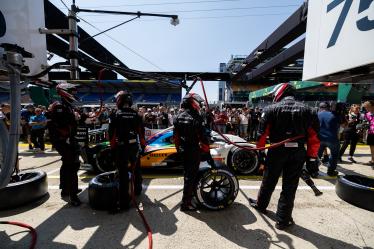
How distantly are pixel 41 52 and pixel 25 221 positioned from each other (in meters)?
2.31

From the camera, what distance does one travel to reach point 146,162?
513 centimetres

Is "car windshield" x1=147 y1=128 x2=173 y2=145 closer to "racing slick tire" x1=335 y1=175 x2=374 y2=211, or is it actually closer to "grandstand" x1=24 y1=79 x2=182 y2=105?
"racing slick tire" x1=335 y1=175 x2=374 y2=211

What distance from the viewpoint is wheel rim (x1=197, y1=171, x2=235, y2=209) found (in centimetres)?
349

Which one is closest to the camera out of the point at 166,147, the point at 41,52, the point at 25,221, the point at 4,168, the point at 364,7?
the point at 364,7

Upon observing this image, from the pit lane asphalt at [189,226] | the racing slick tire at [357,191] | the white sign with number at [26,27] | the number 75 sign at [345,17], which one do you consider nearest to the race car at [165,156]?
the pit lane asphalt at [189,226]

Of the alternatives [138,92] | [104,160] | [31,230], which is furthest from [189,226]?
[138,92]

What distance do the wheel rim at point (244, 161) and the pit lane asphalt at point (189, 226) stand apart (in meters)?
1.17

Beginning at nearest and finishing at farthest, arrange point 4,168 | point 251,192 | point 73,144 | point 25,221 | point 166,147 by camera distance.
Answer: point 4,168
point 25,221
point 73,144
point 251,192
point 166,147

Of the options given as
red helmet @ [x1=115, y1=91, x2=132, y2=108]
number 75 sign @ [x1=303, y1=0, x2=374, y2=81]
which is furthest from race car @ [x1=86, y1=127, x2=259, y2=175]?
number 75 sign @ [x1=303, y1=0, x2=374, y2=81]

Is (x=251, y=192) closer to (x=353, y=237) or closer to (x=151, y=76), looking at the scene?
(x=353, y=237)

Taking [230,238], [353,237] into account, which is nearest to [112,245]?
[230,238]

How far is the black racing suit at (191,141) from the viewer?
332 centimetres

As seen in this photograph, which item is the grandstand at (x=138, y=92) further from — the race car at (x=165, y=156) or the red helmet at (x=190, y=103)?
the red helmet at (x=190, y=103)

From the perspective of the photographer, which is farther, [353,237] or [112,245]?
[353,237]
